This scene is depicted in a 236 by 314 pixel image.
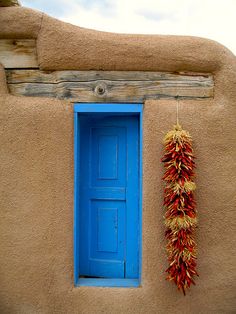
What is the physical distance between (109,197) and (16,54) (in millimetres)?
1790

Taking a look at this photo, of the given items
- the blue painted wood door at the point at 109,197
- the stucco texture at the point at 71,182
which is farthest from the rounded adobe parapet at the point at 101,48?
the blue painted wood door at the point at 109,197

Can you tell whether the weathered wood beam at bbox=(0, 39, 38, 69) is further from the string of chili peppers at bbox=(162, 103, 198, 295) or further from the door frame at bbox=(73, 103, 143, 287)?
the string of chili peppers at bbox=(162, 103, 198, 295)

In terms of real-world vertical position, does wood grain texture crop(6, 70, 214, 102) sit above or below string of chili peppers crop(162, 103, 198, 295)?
above

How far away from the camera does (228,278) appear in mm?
3785

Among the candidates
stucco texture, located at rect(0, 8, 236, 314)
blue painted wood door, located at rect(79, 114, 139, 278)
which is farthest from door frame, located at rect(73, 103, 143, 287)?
blue painted wood door, located at rect(79, 114, 139, 278)

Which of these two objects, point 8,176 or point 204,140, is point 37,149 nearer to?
point 8,176

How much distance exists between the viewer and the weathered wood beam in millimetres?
3908

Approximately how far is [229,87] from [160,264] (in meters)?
1.92

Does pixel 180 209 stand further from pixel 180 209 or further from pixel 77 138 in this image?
pixel 77 138

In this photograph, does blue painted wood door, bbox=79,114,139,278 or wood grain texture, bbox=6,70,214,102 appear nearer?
wood grain texture, bbox=6,70,214,102

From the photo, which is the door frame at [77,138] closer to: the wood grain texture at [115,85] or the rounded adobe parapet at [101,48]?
the wood grain texture at [115,85]

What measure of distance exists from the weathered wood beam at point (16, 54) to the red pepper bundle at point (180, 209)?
1.65 meters

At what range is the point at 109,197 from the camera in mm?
4070

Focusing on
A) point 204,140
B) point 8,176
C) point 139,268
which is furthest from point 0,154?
point 204,140
